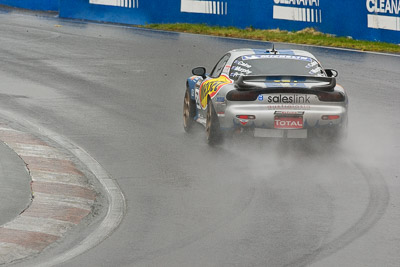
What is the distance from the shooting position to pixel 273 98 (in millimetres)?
12211

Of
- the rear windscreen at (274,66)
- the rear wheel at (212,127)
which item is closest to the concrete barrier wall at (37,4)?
the rear windscreen at (274,66)

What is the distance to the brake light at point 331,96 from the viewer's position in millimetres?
12297

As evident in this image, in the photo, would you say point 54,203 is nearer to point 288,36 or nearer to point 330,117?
point 330,117

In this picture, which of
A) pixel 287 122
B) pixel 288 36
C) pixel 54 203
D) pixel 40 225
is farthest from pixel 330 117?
pixel 288 36

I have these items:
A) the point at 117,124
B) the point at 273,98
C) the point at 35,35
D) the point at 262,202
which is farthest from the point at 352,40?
the point at 262,202

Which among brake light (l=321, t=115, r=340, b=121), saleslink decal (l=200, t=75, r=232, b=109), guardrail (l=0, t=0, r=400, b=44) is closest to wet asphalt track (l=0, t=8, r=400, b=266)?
brake light (l=321, t=115, r=340, b=121)

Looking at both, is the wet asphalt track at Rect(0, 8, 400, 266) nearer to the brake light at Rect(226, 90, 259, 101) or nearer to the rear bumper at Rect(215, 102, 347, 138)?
the rear bumper at Rect(215, 102, 347, 138)

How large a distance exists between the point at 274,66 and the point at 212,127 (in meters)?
1.17

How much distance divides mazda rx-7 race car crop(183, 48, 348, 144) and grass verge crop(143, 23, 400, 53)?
40.4ft

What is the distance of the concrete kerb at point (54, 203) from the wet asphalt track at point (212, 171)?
14cm

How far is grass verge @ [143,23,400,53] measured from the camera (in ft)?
82.6

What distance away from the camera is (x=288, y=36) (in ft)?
90.0

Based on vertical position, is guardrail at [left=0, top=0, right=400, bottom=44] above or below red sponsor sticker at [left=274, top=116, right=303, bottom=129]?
above

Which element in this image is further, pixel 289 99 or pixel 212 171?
pixel 289 99
